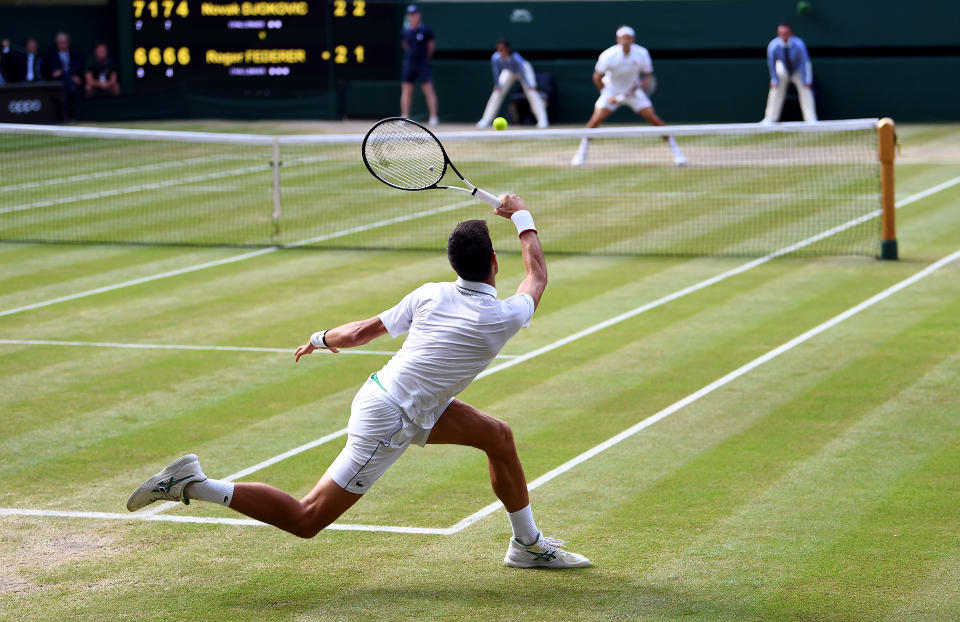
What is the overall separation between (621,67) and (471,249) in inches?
750

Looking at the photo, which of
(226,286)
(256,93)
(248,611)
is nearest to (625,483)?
(248,611)

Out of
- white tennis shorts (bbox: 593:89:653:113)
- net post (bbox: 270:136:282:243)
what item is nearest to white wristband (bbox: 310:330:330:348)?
net post (bbox: 270:136:282:243)

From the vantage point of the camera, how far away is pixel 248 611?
656 cm

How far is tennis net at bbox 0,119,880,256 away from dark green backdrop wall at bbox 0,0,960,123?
4.61 meters

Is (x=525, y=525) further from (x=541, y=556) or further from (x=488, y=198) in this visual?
(x=488, y=198)

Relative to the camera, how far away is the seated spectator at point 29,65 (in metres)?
36.6

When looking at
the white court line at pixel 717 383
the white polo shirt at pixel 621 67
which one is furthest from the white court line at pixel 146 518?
the white polo shirt at pixel 621 67

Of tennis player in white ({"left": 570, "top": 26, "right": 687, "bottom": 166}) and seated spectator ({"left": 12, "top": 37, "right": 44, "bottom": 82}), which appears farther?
seated spectator ({"left": 12, "top": 37, "right": 44, "bottom": 82})

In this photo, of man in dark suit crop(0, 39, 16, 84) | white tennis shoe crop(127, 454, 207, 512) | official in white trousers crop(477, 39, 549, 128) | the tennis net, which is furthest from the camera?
man in dark suit crop(0, 39, 16, 84)

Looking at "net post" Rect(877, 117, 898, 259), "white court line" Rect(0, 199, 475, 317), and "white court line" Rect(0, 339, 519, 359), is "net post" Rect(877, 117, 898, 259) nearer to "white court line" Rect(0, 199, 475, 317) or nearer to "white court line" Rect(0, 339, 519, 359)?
"white court line" Rect(0, 339, 519, 359)

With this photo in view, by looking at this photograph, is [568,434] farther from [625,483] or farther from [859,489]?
[859,489]

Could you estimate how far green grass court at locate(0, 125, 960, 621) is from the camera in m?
6.83

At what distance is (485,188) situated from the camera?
22.2 meters

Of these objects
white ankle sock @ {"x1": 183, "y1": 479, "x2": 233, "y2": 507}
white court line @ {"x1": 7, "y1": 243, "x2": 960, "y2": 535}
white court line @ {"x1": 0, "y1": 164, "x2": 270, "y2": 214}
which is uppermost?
white ankle sock @ {"x1": 183, "y1": 479, "x2": 233, "y2": 507}
